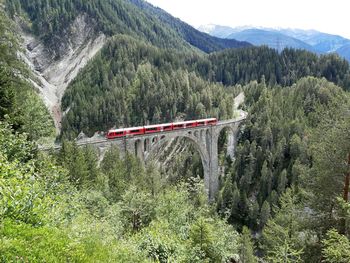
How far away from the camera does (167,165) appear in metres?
95.4

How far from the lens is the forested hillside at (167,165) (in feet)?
45.8

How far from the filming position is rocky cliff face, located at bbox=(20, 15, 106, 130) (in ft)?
514

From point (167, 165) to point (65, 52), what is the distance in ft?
335

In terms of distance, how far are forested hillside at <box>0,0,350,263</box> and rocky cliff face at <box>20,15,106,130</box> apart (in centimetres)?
291

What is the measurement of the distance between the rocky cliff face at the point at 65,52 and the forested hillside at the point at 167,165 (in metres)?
2.91

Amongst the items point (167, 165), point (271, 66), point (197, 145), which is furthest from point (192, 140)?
point (271, 66)

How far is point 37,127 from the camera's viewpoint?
39.0 m

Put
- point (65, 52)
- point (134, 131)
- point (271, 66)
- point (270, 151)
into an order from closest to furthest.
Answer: point (134, 131) → point (270, 151) → point (65, 52) → point (271, 66)

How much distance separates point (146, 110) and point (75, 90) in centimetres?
3072

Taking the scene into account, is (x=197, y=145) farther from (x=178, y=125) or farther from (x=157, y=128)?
(x=157, y=128)

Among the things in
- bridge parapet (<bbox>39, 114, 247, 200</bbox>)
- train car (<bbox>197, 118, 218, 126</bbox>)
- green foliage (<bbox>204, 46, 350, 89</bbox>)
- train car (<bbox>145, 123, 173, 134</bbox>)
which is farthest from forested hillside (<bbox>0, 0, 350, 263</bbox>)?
Answer: train car (<bbox>197, 118, 218, 126</bbox>)

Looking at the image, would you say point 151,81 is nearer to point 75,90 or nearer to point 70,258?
point 75,90

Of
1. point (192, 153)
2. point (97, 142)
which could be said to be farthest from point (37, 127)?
point (192, 153)

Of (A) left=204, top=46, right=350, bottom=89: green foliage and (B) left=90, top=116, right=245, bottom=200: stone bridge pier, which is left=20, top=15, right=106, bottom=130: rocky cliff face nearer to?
(A) left=204, top=46, right=350, bottom=89: green foliage
